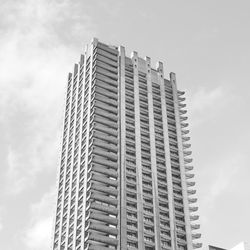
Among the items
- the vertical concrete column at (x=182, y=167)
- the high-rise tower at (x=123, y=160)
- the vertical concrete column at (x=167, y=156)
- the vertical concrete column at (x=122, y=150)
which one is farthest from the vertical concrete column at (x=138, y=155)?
the vertical concrete column at (x=182, y=167)

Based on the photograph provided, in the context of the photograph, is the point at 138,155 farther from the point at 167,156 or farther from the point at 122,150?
the point at 167,156

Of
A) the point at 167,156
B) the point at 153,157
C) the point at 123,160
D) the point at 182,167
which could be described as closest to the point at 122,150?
the point at 123,160

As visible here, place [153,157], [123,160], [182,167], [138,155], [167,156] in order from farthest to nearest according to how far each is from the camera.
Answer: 1. [182,167]
2. [167,156]
3. [153,157]
4. [138,155]
5. [123,160]

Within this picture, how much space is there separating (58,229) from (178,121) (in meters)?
44.1

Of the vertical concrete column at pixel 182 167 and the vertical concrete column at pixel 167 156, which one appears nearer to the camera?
the vertical concrete column at pixel 167 156

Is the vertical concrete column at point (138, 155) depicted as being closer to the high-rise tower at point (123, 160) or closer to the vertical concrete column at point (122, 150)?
the high-rise tower at point (123, 160)

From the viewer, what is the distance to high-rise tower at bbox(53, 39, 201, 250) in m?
121

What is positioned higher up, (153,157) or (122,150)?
(153,157)

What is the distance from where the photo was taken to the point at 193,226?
426 ft

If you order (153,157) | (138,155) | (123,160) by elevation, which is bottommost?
(123,160)

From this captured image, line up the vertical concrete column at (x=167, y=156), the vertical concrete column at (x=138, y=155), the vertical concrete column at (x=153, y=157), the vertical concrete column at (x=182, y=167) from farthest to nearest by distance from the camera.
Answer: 1. the vertical concrete column at (x=182, y=167)
2. the vertical concrete column at (x=167, y=156)
3. the vertical concrete column at (x=153, y=157)
4. the vertical concrete column at (x=138, y=155)

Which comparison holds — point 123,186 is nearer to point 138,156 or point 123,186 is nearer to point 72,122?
point 138,156

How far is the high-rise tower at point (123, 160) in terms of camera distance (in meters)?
121

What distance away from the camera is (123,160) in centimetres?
13050
